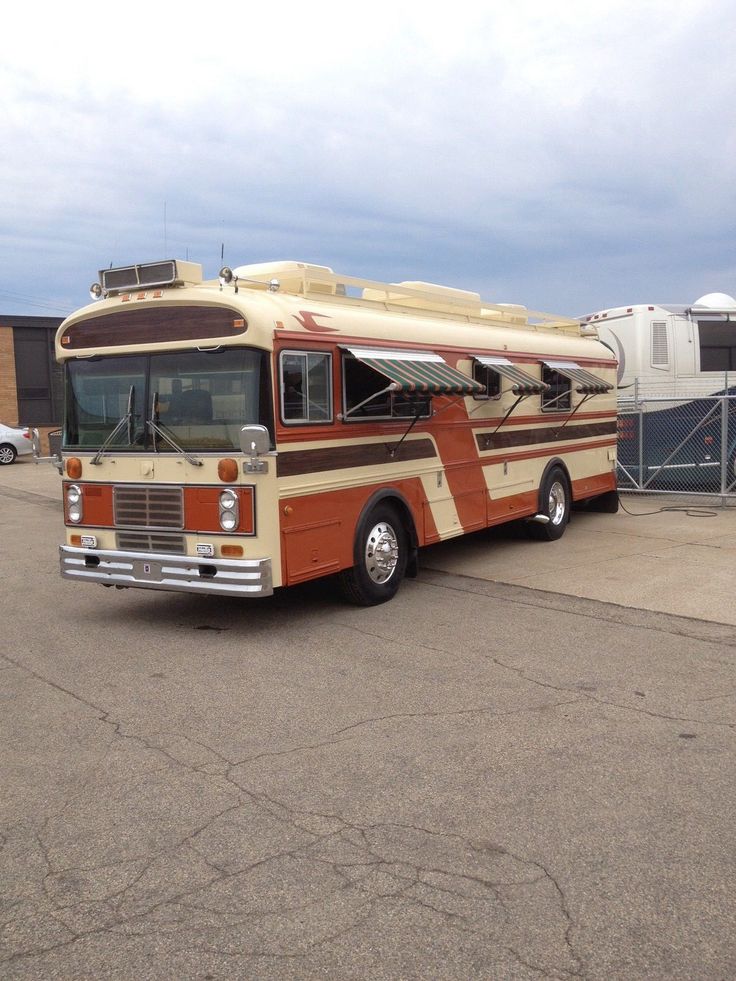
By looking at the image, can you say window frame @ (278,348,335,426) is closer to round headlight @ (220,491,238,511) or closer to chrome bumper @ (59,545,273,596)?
round headlight @ (220,491,238,511)

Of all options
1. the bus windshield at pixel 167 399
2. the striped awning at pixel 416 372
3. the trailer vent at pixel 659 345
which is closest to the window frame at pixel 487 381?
the striped awning at pixel 416 372

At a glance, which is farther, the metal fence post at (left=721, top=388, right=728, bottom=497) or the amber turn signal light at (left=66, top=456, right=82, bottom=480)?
the metal fence post at (left=721, top=388, right=728, bottom=497)

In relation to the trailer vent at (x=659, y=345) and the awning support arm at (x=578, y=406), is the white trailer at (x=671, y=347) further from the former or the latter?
the awning support arm at (x=578, y=406)

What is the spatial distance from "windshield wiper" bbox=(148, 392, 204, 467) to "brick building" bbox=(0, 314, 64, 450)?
88.2ft

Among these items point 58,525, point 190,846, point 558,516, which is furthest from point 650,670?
point 58,525

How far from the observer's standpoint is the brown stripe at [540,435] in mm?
10375

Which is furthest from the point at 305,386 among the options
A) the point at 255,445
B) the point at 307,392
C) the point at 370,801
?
the point at 370,801

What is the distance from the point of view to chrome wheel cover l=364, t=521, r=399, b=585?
830cm

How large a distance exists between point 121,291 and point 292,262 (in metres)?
1.60

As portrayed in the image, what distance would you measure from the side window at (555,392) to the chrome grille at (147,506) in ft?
18.2

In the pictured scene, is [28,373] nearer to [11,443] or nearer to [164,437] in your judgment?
[11,443]

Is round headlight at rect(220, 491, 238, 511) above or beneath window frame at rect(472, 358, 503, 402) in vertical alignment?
beneath

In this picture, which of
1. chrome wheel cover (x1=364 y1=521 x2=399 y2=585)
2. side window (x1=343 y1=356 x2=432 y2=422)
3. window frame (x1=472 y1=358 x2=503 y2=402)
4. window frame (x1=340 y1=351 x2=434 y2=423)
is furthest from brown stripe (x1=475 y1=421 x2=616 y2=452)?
chrome wheel cover (x1=364 y1=521 x2=399 y2=585)

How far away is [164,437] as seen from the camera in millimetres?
7398
